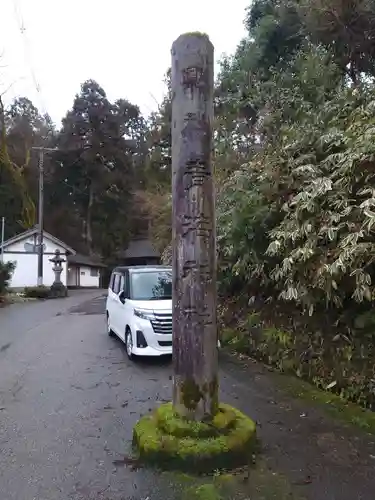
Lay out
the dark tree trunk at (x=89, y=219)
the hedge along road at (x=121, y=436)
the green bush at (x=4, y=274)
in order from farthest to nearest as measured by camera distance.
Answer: the dark tree trunk at (x=89, y=219) < the green bush at (x=4, y=274) < the hedge along road at (x=121, y=436)

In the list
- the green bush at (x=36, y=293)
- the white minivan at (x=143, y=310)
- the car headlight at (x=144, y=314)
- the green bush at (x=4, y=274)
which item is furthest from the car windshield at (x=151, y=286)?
the green bush at (x=36, y=293)

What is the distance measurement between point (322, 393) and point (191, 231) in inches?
128

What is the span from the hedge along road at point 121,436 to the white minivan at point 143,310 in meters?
0.36

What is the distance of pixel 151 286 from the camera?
8570 millimetres

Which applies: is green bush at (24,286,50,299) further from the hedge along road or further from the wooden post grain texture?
the wooden post grain texture

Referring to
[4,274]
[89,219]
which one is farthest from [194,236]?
[89,219]

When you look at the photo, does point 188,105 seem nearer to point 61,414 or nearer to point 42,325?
point 61,414

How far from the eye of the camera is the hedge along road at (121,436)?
3504 millimetres

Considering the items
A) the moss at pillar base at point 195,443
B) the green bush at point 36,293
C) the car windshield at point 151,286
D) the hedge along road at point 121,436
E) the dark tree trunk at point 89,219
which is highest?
the dark tree trunk at point 89,219

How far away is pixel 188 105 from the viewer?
4.00 meters

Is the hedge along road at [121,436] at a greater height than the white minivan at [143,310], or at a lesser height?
lesser

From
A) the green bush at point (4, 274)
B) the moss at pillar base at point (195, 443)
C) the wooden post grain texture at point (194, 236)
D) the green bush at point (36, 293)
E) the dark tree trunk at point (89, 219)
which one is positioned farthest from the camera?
the dark tree trunk at point (89, 219)

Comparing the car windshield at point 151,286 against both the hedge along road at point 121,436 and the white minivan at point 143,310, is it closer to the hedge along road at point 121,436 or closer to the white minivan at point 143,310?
the white minivan at point 143,310

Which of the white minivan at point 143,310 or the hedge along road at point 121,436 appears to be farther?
the white minivan at point 143,310
